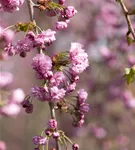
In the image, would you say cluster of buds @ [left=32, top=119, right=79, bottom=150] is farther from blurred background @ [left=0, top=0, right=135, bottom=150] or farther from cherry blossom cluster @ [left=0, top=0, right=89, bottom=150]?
blurred background @ [left=0, top=0, right=135, bottom=150]

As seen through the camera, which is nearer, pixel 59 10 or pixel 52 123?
pixel 52 123

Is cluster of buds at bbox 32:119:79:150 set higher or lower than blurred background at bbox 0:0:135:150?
lower

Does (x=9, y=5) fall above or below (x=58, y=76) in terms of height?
above

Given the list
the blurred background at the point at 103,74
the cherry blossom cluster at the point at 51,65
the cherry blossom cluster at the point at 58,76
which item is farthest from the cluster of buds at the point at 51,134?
the blurred background at the point at 103,74

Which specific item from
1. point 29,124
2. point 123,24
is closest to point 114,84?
point 123,24

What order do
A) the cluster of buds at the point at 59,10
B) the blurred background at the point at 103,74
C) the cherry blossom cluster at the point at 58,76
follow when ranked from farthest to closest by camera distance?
the blurred background at the point at 103,74, the cluster of buds at the point at 59,10, the cherry blossom cluster at the point at 58,76

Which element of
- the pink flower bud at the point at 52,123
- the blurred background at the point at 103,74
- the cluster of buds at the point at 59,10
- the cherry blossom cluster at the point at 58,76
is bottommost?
the pink flower bud at the point at 52,123

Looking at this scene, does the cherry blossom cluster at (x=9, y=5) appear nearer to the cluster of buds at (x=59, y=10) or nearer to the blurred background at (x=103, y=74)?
the cluster of buds at (x=59, y=10)

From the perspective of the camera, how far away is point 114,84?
27.5 feet

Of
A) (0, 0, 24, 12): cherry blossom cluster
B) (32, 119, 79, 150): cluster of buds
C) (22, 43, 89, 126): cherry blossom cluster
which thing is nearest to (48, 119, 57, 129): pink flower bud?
(32, 119, 79, 150): cluster of buds

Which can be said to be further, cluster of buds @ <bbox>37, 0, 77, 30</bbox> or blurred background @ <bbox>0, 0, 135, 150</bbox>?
blurred background @ <bbox>0, 0, 135, 150</bbox>

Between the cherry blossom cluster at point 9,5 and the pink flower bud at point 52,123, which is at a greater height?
the cherry blossom cluster at point 9,5

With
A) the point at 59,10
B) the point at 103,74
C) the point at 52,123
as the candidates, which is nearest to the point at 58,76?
the point at 52,123

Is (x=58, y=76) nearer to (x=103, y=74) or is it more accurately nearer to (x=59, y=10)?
(x=59, y=10)
